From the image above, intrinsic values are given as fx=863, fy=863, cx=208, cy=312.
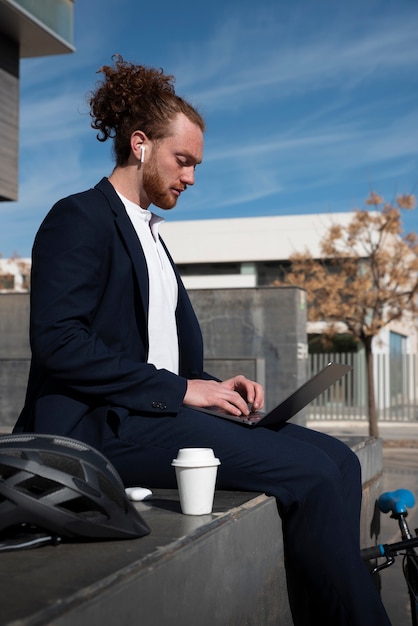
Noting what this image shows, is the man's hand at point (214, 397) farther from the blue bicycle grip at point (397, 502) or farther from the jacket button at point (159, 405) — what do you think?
the blue bicycle grip at point (397, 502)

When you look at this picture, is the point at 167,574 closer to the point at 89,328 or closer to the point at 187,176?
the point at 89,328

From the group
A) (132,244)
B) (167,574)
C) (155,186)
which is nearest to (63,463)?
(167,574)

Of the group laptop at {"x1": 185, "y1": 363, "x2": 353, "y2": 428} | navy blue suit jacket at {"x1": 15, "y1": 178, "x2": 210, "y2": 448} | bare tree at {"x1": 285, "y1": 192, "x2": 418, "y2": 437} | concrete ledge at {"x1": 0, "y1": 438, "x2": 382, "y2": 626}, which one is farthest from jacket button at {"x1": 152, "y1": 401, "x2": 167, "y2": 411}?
bare tree at {"x1": 285, "y1": 192, "x2": 418, "y2": 437}

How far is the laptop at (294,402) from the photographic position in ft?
8.58

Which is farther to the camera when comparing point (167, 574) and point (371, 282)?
point (371, 282)

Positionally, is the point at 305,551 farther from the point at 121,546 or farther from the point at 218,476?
the point at 121,546

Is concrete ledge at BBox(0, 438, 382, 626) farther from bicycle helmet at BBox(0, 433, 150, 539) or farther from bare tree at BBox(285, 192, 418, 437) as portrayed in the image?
bare tree at BBox(285, 192, 418, 437)

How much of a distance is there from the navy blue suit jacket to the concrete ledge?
0.34 metres

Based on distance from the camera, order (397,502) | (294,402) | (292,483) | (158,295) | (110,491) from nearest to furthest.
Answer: (110,491), (292,483), (294,402), (158,295), (397,502)

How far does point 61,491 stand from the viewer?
1912mm

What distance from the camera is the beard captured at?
3.02 metres

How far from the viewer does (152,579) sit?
179cm

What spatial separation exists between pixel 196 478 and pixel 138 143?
4.15ft

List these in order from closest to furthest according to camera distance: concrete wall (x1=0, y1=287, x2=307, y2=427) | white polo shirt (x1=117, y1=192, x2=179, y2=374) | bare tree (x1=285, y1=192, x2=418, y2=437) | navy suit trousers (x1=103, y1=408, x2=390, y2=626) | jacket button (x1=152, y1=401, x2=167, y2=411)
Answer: navy suit trousers (x1=103, y1=408, x2=390, y2=626)
jacket button (x1=152, y1=401, x2=167, y2=411)
white polo shirt (x1=117, y1=192, x2=179, y2=374)
concrete wall (x1=0, y1=287, x2=307, y2=427)
bare tree (x1=285, y1=192, x2=418, y2=437)
